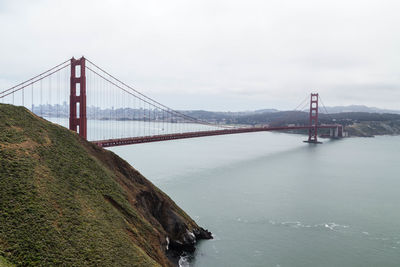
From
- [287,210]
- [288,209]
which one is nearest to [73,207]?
[287,210]

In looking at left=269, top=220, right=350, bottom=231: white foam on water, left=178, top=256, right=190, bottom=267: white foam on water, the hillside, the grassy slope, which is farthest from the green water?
the grassy slope

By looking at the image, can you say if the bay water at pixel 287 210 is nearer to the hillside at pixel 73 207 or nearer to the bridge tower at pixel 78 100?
the hillside at pixel 73 207

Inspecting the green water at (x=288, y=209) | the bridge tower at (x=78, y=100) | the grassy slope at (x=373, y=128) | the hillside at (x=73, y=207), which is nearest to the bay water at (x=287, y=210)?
the green water at (x=288, y=209)

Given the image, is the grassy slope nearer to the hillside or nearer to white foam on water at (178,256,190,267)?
the hillside

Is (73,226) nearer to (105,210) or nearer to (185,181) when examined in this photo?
(105,210)

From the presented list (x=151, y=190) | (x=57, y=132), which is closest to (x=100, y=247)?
(x=151, y=190)
